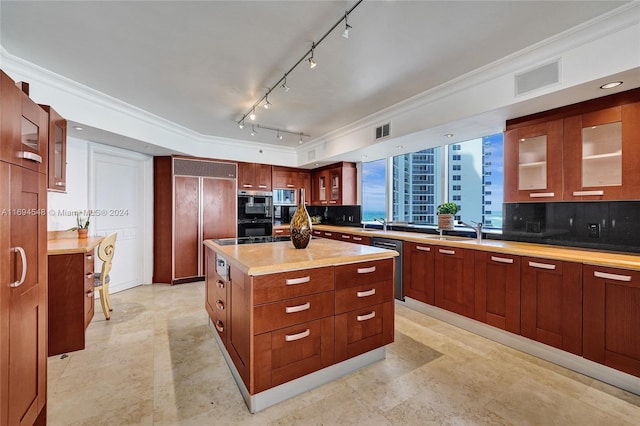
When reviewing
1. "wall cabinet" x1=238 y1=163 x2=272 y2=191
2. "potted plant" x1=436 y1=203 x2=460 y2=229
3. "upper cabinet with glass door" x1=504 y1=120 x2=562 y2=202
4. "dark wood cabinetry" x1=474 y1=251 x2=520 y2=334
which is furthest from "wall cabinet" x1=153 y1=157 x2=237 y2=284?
"upper cabinet with glass door" x1=504 y1=120 x2=562 y2=202

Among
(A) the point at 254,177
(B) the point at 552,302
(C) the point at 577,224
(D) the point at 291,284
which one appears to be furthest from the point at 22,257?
(A) the point at 254,177

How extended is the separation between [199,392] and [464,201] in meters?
3.82

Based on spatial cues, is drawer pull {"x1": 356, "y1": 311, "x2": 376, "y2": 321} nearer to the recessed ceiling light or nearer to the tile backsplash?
the tile backsplash

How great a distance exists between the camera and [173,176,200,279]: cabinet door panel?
4.80 metres

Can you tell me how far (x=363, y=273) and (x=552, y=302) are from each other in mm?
1646

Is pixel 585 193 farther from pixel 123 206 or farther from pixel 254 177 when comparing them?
pixel 123 206

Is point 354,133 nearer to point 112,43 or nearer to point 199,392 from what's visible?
point 112,43

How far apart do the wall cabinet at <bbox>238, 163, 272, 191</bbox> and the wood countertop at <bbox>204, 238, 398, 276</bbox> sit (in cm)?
304

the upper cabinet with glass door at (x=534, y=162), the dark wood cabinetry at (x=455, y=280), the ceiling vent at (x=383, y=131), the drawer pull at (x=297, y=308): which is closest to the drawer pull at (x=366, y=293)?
the drawer pull at (x=297, y=308)

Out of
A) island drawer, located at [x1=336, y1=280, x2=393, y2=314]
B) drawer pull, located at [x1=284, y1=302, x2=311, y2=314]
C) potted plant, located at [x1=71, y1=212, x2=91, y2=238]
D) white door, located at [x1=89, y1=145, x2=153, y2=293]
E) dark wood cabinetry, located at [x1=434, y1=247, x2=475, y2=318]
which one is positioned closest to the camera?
drawer pull, located at [x1=284, y1=302, x2=311, y2=314]

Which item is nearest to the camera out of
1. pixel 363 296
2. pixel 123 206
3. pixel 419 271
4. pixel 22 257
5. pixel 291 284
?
pixel 22 257

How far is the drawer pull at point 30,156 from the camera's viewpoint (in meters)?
1.30

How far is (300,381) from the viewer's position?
6.35ft

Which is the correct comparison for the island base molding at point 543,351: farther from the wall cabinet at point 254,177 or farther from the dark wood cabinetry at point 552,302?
the wall cabinet at point 254,177
